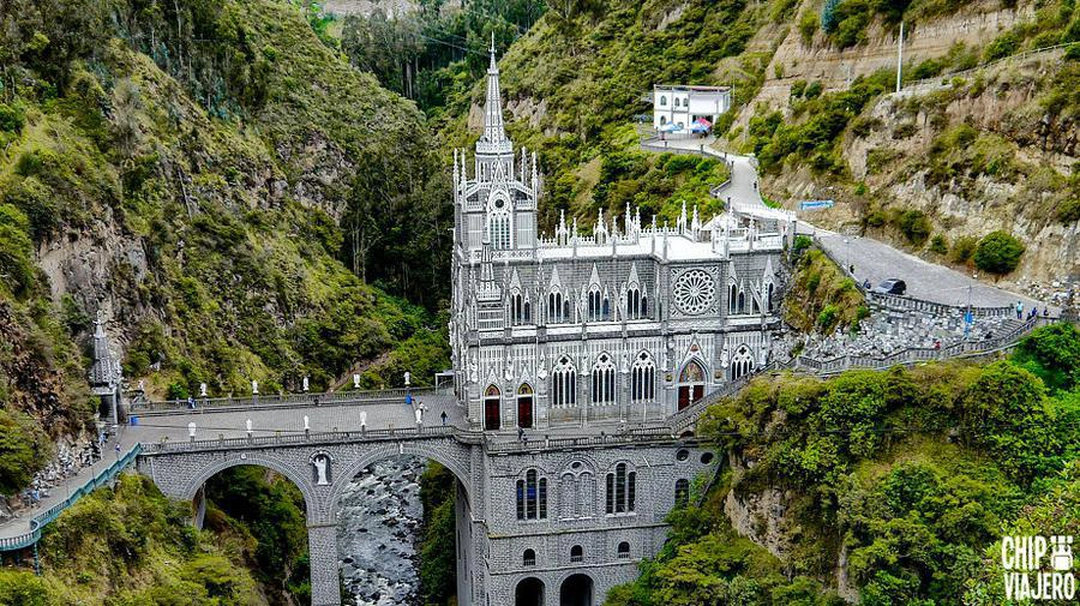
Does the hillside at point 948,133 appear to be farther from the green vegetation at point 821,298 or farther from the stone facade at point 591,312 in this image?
the stone facade at point 591,312

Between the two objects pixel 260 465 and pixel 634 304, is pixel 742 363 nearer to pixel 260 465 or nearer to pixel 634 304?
pixel 634 304

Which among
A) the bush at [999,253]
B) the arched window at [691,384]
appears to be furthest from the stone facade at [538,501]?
the bush at [999,253]

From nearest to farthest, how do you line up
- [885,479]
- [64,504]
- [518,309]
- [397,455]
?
[64,504]
[885,479]
[397,455]
[518,309]

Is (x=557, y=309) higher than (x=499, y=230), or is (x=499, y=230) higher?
(x=499, y=230)

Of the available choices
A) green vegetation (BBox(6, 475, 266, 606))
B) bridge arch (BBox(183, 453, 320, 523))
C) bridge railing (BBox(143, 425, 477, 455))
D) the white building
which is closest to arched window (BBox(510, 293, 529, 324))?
bridge railing (BBox(143, 425, 477, 455))

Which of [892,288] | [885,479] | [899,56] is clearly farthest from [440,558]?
[899,56]

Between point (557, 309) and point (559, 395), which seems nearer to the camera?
point (557, 309)
